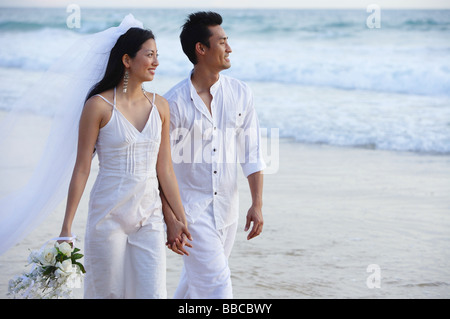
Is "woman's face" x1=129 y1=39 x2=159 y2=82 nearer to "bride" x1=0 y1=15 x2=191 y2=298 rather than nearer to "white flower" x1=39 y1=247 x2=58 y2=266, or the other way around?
"bride" x1=0 y1=15 x2=191 y2=298

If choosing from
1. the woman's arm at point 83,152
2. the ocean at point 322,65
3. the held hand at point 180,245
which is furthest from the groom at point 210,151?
the ocean at point 322,65

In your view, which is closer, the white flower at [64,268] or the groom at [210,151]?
the white flower at [64,268]

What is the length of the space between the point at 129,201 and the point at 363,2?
26.5m

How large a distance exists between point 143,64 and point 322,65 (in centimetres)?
1731

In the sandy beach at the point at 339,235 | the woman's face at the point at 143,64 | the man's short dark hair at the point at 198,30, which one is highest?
the man's short dark hair at the point at 198,30

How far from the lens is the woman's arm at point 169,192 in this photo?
403 centimetres

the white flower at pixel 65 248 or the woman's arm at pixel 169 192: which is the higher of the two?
the woman's arm at pixel 169 192

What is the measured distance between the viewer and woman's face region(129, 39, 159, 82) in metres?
3.94

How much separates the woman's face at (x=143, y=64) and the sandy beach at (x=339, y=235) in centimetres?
149

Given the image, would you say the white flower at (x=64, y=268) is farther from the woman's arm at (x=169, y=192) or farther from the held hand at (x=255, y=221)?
the held hand at (x=255, y=221)

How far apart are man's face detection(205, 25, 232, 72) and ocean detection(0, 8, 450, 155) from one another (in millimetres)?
7281
